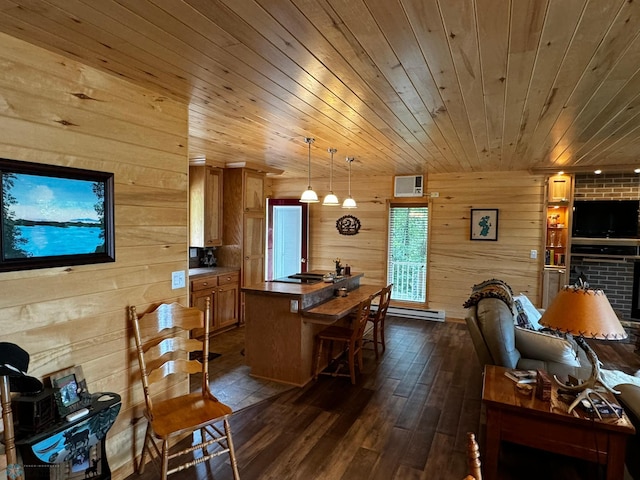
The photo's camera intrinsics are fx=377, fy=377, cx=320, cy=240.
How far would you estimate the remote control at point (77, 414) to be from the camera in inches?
70.0

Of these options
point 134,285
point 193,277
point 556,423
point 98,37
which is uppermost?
point 98,37

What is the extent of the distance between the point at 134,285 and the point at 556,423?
2551 millimetres

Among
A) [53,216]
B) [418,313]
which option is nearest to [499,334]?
[53,216]

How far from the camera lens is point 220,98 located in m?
2.54

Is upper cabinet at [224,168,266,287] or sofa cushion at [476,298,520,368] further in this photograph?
upper cabinet at [224,168,266,287]

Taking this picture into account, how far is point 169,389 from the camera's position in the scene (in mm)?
2619

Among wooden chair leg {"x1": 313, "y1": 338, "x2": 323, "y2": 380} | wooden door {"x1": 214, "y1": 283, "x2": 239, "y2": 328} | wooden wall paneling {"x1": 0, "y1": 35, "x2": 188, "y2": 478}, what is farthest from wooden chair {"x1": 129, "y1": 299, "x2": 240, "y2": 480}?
wooden door {"x1": 214, "y1": 283, "x2": 239, "y2": 328}

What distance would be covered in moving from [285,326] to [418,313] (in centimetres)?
334

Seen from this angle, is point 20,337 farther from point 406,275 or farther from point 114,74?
point 406,275

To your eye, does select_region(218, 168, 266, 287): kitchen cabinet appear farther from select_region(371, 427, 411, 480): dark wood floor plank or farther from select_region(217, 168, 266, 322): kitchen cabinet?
select_region(371, 427, 411, 480): dark wood floor plank

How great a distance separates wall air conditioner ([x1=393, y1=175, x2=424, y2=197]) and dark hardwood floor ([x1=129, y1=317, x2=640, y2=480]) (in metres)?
2.88

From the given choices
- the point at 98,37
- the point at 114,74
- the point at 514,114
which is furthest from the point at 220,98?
the point at 514,114

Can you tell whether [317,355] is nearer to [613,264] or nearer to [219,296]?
[219,296]

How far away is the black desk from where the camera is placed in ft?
5.32
